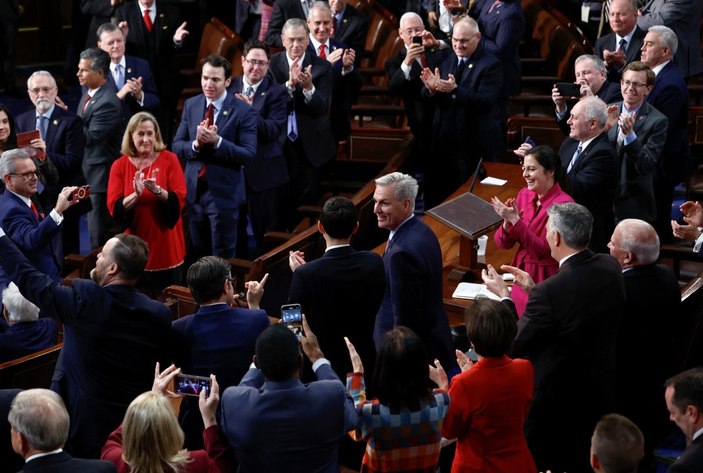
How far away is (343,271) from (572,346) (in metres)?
0.88

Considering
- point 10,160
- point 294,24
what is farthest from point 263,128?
point 10,160

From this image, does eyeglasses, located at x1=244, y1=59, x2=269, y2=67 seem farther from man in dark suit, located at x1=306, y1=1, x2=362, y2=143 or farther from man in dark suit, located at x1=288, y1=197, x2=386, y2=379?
man in dark suit, located at x1=288, y1=197, x2=386, y2=379

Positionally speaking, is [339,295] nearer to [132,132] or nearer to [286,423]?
[286,423]

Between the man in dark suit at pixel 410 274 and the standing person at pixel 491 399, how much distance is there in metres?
0.74

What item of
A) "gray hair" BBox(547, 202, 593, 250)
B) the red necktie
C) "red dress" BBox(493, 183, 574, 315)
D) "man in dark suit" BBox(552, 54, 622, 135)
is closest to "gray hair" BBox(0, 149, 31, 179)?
"red dress" BBox(493, 183, 574, 315)

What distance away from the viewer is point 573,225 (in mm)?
3824

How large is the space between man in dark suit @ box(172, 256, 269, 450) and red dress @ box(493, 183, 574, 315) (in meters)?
1.34

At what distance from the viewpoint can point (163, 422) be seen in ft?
9.72

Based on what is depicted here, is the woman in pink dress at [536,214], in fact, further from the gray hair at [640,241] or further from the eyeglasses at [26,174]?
the eyeglasses at [26,174]

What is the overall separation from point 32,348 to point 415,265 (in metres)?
1.66

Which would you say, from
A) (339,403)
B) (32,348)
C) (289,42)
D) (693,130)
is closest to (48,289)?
(32,348)

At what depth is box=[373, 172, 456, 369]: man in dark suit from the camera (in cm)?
410

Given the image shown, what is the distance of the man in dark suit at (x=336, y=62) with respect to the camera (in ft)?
22.6

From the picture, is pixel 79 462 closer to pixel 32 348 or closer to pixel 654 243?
pixel 32 348
